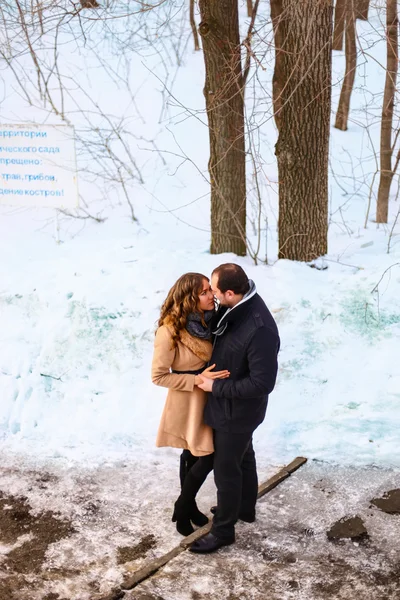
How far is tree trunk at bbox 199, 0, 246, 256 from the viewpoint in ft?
23.9

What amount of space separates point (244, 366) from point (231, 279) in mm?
547

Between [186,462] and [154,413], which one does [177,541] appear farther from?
[154,413]

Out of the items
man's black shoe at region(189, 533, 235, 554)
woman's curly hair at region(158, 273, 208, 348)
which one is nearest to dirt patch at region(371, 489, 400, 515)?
man's black shoe at region(189, 533, 235, 554)

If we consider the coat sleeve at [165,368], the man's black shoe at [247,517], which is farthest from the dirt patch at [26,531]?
the coat sleeve at [165,368]

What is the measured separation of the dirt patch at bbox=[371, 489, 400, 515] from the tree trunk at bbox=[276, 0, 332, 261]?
315 cm

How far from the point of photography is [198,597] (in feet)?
12.9

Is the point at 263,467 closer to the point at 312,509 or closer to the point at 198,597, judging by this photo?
the point at 312,509

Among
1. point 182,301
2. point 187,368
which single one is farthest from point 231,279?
point 187,368

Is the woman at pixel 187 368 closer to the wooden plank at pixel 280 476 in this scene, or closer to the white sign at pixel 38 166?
the wooden plank at pixel 280 476

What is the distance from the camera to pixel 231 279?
4059 millimetres

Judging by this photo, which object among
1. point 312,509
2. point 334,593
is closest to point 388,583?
point 334,593

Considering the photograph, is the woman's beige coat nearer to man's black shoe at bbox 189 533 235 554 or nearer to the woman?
the woman

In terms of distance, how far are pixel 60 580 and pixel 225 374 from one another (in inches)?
63.2

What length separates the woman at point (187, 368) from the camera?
4207 mm
